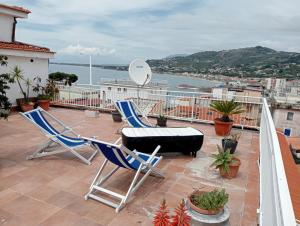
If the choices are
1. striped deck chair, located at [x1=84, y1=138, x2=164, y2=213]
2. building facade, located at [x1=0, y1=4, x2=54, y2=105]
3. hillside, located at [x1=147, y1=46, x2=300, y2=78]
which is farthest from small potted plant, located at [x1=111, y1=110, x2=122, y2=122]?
hillside, located at [x1=147, y1=46, x2=300, y2=78]

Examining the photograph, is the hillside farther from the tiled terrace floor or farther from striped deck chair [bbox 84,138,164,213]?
striped deck chair [bbox 84,138,164,213]

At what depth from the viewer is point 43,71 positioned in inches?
417

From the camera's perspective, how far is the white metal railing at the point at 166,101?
8039 millimetres

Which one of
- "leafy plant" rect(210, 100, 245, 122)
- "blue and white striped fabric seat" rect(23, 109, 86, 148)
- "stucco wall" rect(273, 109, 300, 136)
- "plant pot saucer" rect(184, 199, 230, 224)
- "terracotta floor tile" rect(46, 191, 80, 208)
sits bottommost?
"stucco wall" rect(273, 109, 300, 136)

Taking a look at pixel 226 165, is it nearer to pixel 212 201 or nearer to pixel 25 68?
pixel 212 201

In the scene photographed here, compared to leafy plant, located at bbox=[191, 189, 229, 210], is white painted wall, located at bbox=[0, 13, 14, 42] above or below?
above

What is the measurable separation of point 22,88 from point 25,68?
0.74 metres

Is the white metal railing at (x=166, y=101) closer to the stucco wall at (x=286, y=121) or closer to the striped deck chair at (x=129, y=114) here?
the striped deck chair at (x=129, y=114)

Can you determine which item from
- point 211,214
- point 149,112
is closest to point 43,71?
point 149,112

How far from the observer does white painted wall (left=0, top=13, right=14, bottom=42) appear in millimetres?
10641

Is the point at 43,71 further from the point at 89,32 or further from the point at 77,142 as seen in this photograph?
the point at 89,32

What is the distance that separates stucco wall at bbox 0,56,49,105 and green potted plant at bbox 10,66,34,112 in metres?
0.15

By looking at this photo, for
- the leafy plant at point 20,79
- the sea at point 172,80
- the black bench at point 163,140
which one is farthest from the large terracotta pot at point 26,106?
the black bench at point 163,140

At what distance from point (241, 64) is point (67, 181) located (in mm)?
A: 61576
